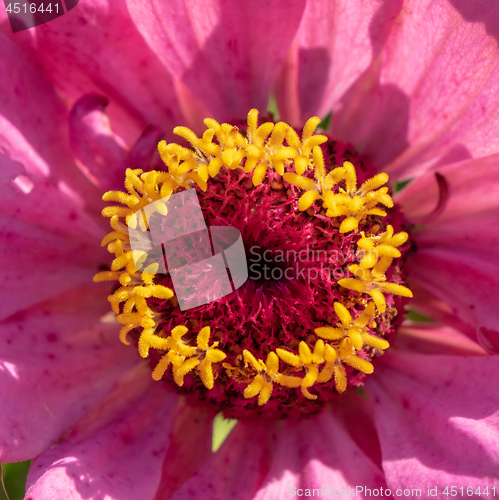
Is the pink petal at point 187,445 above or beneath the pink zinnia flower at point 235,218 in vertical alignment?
beneath

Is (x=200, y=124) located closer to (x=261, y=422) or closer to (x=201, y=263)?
(x=201, y=263)

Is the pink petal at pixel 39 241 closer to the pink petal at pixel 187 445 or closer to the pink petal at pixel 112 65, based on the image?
the pink petal at pixel 112 65

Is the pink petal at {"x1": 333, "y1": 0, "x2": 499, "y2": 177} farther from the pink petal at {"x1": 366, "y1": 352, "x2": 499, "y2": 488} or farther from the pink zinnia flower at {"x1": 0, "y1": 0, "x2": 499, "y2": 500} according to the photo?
the pink petal at {"x1": 366, "y1": 352, "x2": 499, "y2": 488}

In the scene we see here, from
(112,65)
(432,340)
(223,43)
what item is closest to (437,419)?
(432,340)

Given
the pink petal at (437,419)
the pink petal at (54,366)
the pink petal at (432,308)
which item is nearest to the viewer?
the pink petal at (437,419)

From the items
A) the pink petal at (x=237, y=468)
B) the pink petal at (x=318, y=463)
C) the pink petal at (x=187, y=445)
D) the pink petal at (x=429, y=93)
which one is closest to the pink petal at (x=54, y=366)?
the pink petal at (x=187, y=445)

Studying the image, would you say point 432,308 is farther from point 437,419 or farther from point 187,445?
point 187,445

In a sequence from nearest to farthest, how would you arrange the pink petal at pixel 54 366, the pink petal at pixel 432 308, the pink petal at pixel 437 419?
the pink petal at pixel 437 419 → the pink petal at pixel 54 366 → the pink petal at pixel 432 308
